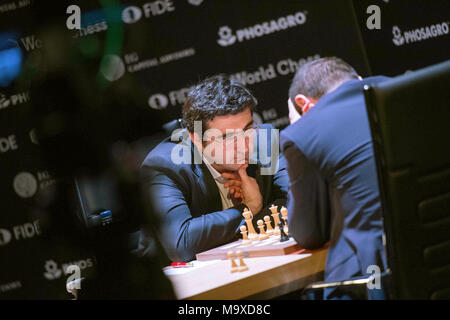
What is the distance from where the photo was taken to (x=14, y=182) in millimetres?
3977

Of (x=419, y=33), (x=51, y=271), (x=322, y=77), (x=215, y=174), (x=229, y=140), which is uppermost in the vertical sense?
(x=419, y=33)

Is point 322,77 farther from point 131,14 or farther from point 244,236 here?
point 131,14

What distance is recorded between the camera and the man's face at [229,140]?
8.77 ft

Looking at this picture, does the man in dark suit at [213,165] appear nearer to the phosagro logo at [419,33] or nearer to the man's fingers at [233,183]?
the man's fingers at [233,183]

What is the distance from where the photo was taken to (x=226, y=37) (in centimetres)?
392

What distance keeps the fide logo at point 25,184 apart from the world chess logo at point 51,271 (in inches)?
21.7

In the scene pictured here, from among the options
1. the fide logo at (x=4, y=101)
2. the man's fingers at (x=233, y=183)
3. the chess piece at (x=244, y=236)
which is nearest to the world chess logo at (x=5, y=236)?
the fide logo at (x=4, y=101)

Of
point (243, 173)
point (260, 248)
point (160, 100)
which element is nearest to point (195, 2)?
point (160, 100)

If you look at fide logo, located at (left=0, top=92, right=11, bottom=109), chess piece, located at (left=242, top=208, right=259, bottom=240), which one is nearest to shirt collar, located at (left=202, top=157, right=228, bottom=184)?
chess piece, located at (left=242, top=208, right=259, bottom=240)

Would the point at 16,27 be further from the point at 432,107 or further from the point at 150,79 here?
the point at 432,107

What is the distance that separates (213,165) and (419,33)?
2.28m

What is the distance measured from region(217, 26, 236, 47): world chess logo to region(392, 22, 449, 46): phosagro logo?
128 cm

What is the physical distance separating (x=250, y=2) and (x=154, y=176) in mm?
1814
